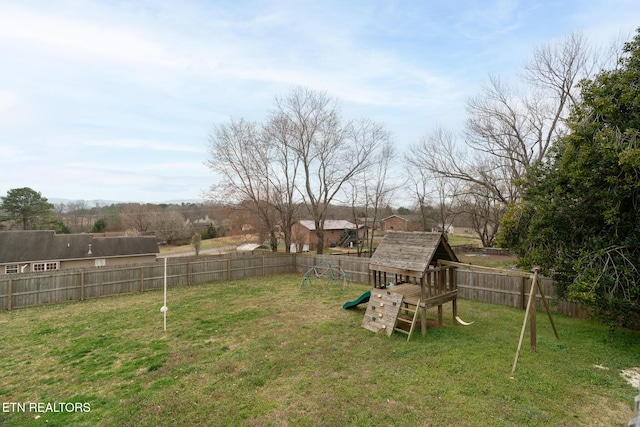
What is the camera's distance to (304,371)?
20.8 ft

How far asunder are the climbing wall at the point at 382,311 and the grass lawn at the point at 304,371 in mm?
409

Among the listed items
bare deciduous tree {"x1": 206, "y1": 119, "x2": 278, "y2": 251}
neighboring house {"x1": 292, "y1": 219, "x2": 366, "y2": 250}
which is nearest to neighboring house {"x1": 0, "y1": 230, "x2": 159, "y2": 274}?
bare deciduous tree {"x1": 206, "y1": 119, "x2": 278, "y2": 251}

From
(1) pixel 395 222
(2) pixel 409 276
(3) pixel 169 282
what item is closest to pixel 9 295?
(3) pixel 169 282

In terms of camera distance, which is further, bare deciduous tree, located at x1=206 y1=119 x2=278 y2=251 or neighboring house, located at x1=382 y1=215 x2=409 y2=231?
neighboring house, located at x1=382 y1=215 x2=409 y2=231

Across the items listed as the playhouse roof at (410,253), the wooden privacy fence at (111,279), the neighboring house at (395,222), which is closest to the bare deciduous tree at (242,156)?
the wooden privacy fence at (111,279)

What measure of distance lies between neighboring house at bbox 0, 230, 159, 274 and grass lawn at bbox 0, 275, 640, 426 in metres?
13.4

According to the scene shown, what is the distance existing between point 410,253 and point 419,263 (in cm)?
55

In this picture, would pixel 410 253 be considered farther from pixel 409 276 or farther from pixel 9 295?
pixel 9 295

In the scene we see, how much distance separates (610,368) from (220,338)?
364 inches

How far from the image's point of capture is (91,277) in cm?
1322

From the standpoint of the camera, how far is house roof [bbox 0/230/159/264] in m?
20.3

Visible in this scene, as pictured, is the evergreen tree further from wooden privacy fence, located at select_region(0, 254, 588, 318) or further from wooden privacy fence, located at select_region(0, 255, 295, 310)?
wooden privacy fence, located at select_region(0, 255, 295, 310)

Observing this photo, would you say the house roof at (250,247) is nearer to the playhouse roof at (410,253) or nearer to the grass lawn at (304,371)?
the grass lawn at (304,371)

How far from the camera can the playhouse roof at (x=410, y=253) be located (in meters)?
8.53
